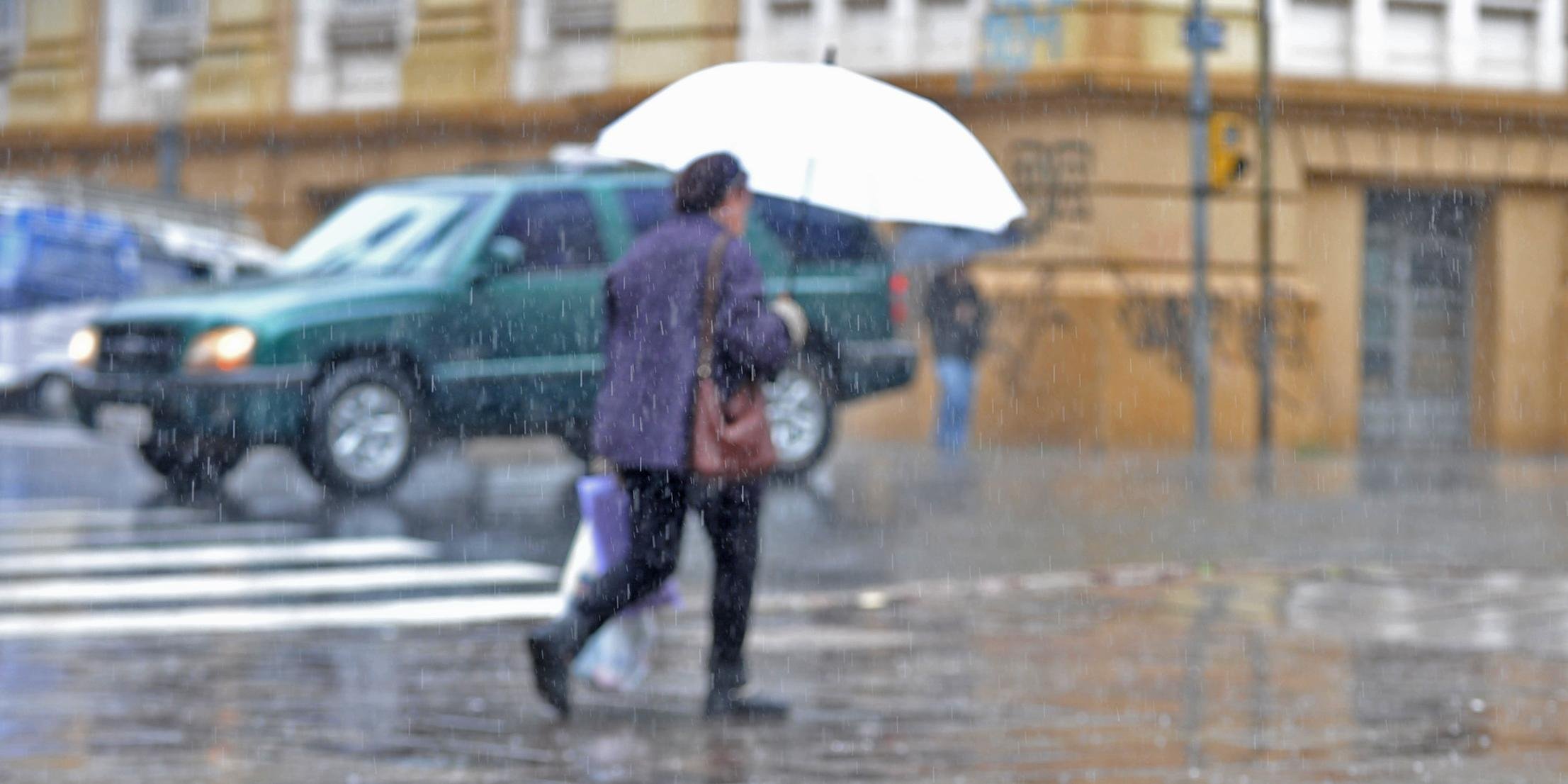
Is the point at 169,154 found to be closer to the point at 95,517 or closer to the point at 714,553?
the point at 95,517

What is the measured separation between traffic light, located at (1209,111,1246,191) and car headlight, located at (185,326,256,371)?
31.0 feet

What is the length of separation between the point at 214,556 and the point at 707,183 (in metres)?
5.44

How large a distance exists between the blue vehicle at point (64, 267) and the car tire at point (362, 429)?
30.1 feet

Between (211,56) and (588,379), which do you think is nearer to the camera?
(588,379)

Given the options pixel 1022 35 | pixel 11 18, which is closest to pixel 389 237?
pixel 1022 35

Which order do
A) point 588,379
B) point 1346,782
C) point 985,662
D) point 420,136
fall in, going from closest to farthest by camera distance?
1. point 1346,782
2. point 985,662
3. point 588,379
4. point 420,136

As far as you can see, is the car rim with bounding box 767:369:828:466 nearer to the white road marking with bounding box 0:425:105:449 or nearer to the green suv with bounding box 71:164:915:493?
the green suv with bounding box 71:164:915:493

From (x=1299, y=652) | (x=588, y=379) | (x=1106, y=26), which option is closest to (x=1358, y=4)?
(x=1106, y=26)

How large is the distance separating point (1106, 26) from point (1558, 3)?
5565 mm

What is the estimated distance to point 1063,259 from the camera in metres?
23.5

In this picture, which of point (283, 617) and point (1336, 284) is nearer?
point (283, 617)

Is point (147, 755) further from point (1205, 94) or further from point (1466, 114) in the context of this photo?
point (1466, 114)

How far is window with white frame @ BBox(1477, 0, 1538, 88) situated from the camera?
83.7 ft

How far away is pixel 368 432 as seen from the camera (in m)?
13.8
